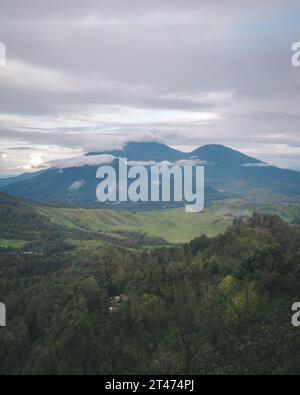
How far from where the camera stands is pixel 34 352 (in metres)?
80.4

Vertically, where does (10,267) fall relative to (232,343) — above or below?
below

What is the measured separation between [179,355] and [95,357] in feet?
49.5

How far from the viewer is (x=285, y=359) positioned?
174ft

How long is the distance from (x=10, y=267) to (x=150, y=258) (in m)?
91.1

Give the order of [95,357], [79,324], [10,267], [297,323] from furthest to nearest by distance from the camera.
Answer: [10,267]
[79,324]
[95,357]
[297,323]

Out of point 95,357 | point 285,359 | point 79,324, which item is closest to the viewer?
point 285,359

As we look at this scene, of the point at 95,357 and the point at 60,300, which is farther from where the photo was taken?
the point at 60,300

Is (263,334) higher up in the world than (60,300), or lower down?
higher up
